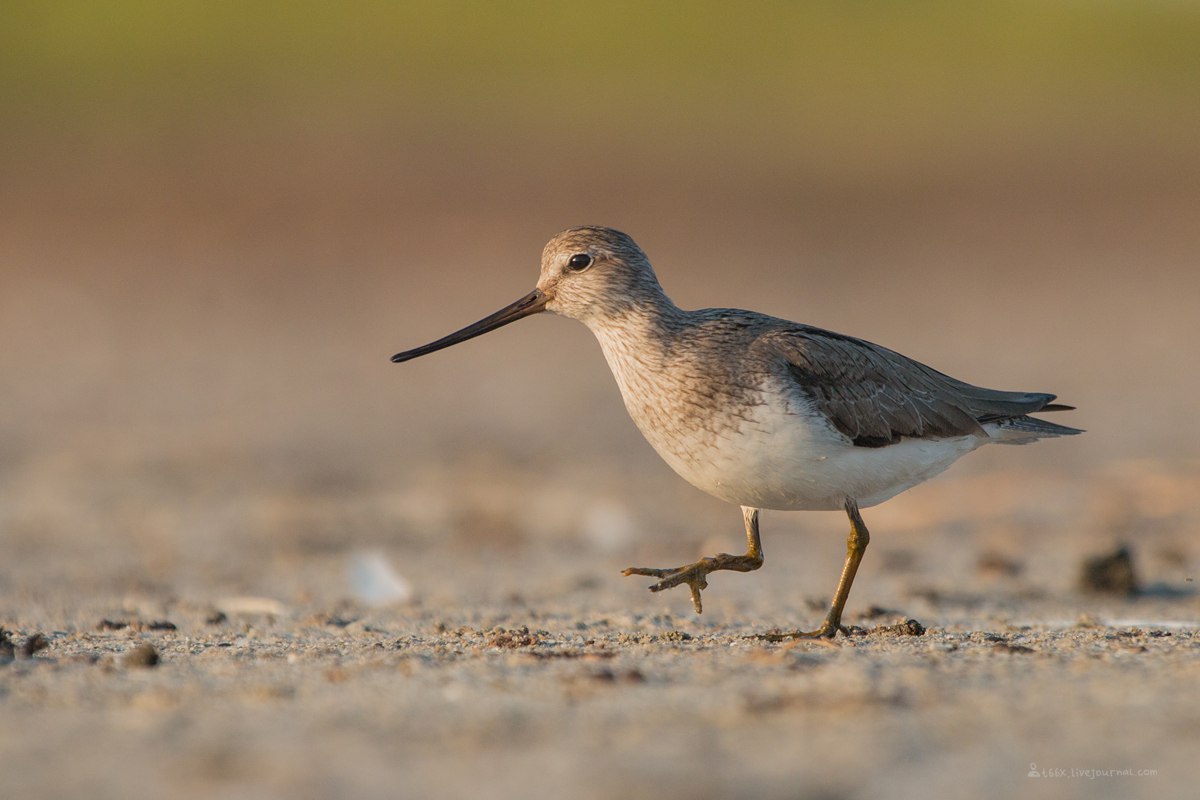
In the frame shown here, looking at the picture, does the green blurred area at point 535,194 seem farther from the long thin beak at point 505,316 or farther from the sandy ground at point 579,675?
the long thin beak at point 505,316

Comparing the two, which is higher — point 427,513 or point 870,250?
point 870,250

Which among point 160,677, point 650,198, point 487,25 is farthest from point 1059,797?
point 487,25

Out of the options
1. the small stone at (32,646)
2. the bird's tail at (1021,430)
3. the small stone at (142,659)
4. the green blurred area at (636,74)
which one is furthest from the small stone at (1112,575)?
the green blurred area at (636,74)

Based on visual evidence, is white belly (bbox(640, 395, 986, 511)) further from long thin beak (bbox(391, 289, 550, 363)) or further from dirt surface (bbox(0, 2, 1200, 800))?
long thin beak (bbox(391, 289, 550, 363))

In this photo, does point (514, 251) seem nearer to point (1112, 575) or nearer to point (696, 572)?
point (1112, 575)

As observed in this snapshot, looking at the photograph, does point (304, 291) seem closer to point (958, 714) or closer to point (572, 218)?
point (572, 218)

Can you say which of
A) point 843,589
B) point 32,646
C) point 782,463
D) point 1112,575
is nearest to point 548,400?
point 1112,575

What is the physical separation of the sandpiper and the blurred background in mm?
1932

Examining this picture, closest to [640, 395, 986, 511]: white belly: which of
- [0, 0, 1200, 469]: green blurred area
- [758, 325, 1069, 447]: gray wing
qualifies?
[758, 325, 1069, 447]: gray wing

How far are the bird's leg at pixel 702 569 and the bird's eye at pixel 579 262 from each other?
1.31 meters

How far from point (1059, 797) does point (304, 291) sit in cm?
1985

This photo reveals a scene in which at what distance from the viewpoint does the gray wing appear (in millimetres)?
6262

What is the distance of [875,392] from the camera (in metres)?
6.49

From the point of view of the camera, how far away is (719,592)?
327 inches
